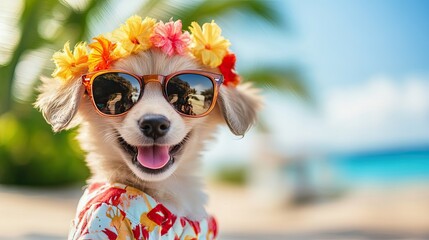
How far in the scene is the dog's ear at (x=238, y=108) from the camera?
2689 millimetres

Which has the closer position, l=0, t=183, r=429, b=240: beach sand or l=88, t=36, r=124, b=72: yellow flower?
l=88, t=36, r=124, b=72: yellow flower

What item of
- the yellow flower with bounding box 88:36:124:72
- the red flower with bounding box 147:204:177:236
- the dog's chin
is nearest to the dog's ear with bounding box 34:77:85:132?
the yellow flower with bounding box 88:36:124:72

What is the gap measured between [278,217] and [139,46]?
9293mm

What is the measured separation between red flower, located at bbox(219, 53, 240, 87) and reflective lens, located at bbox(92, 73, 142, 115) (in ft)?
1.53

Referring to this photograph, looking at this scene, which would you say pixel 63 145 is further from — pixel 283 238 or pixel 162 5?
pixel 283 238

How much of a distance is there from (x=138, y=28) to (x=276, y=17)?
7216mm

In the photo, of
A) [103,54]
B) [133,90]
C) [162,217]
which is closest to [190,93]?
[133,90]

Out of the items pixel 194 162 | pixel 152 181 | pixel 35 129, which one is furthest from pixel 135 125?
pixel 35 129

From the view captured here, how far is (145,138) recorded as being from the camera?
2.41 meters

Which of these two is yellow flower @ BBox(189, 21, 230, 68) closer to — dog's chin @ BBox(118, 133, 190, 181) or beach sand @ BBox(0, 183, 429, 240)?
dog's chin @ BBox(118, 133, 190, 181)

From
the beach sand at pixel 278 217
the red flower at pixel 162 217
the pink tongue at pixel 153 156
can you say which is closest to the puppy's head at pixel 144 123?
the pink tongue at pixel 153 156

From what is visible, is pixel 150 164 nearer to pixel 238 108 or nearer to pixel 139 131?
pixel 139 131

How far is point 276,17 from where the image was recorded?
9.56m

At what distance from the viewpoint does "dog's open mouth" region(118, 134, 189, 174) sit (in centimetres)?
246
